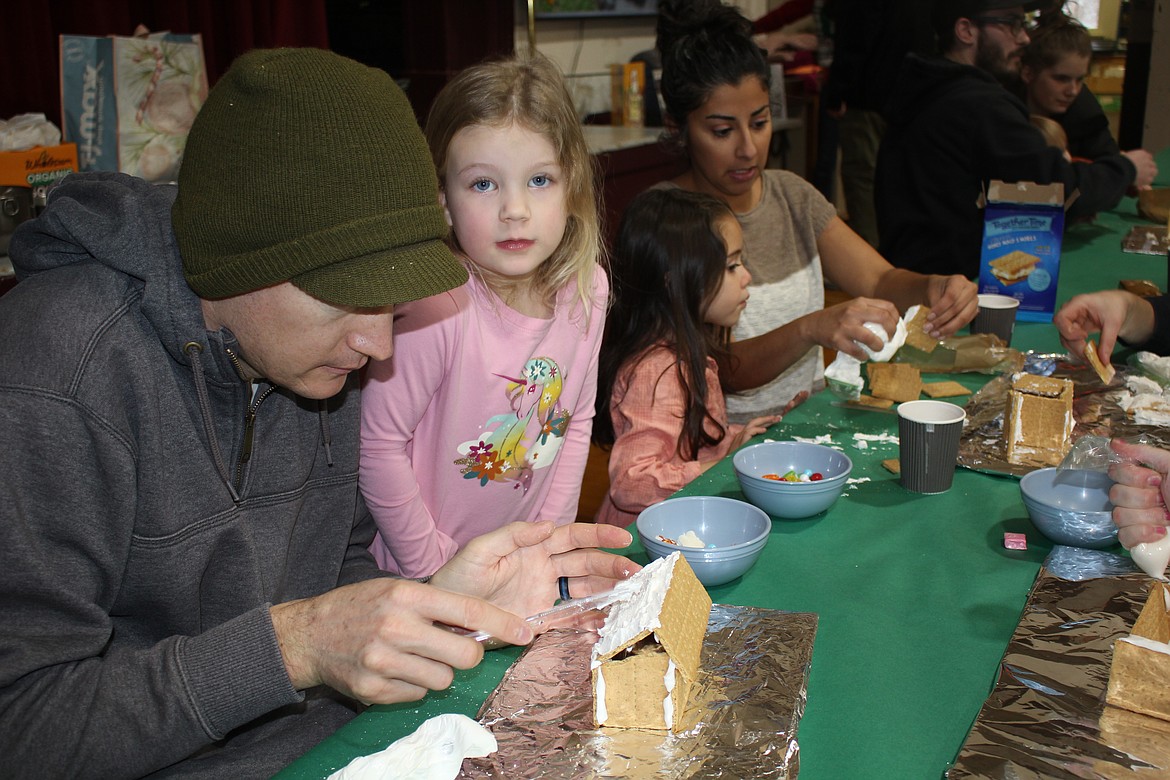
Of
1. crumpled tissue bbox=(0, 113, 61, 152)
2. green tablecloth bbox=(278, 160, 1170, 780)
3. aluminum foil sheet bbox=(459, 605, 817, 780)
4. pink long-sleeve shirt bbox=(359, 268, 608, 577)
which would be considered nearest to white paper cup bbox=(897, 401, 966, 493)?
green tablecloth bbox=(278, 160, 1170, 780)

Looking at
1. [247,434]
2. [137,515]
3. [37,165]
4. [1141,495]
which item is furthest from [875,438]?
[37,165]

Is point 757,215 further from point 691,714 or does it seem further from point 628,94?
point 628,94

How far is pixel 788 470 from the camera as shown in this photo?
1.77 metres

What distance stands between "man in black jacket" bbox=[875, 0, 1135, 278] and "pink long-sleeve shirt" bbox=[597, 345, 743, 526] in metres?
1.77

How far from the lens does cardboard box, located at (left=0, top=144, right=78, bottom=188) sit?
8.83 ft

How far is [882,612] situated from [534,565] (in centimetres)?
49

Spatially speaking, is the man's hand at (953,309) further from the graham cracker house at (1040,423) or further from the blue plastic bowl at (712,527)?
the blue plastic bowl at (712,527)

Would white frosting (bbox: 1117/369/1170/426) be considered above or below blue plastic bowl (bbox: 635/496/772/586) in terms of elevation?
above

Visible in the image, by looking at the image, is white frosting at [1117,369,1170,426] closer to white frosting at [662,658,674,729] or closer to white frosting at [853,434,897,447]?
white frosting at [853,434,897,447]

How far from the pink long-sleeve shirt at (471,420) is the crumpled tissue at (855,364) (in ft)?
1.86

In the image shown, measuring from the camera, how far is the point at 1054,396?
178 cm

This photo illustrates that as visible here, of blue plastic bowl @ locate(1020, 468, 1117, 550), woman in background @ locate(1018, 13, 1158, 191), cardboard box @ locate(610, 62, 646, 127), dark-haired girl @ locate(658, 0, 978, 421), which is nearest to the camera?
blue plastic bowl @ locate(1020, 468, 1117, 550)

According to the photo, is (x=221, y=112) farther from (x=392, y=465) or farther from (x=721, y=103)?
(x=721, y=103)

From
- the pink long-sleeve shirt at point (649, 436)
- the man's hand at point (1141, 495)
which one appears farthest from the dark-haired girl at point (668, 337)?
the man's hand at point (1141, 495)
